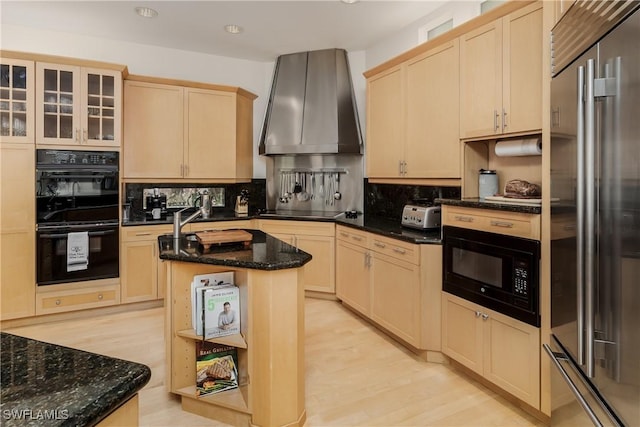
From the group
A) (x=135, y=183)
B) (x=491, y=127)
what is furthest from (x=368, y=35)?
(x=135, y=183)

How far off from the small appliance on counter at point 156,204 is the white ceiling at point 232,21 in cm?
173

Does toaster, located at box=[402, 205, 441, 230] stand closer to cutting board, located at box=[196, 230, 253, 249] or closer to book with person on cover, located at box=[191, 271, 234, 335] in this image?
cutting board, located at box=[196, 230, 253, 249]

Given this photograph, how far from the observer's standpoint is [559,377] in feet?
5.57

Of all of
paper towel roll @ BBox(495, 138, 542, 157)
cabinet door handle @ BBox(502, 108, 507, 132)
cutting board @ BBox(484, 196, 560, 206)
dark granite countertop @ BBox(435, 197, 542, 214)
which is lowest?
A: dark granite countertop @ BBox(435, 197, 542, 214)

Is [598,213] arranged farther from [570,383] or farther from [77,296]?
[77,296]

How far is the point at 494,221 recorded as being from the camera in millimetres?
2256

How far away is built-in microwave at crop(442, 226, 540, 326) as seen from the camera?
2.03 m

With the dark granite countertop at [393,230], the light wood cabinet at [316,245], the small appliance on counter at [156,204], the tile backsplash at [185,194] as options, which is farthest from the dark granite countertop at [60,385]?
the tile backsplash at [185,194]

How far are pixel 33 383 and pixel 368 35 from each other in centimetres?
418

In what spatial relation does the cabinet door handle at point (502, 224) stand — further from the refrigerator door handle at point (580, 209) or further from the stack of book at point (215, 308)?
the stack of book at point (215, 308)

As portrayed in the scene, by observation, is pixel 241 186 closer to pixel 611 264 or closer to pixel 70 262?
pixel 70 262

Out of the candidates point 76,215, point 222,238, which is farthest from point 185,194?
point 222,238

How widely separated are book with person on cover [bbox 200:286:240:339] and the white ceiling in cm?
263

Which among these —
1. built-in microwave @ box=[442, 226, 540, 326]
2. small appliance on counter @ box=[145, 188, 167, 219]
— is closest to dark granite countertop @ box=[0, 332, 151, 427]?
built-in microwave @ box=[442, 226, 540, 326]
